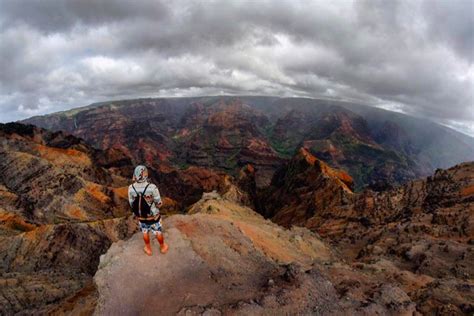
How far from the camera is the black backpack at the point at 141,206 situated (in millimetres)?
13172

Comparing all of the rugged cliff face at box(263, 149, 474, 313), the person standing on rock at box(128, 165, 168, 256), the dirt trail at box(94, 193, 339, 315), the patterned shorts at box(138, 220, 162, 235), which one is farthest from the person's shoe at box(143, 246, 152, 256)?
the rugged cliff face at box(263, 149, 474, 313)

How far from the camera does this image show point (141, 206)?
13367 millimetres

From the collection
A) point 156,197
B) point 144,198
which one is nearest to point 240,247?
point 156,197

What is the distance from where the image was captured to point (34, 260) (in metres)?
48.6

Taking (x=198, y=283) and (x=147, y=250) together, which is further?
(x=147, y=250)

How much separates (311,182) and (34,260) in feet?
271

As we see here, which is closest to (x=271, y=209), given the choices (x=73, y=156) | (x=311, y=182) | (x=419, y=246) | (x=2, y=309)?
(x=311, y=182)

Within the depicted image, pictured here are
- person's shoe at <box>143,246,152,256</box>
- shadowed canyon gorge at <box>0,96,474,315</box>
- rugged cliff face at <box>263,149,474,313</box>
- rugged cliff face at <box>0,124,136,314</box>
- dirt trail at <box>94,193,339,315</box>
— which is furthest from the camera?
rugged cliff face at <box>0,124,136,314</box>

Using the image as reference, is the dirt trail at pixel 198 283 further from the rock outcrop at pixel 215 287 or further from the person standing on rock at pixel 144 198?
the person standing on rock at pixel 144 198

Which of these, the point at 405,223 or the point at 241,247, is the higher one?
the point at 241,247

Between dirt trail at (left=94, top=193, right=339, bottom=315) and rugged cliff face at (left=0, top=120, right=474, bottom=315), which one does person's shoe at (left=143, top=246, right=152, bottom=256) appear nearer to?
dirt trail at (left=94, top=193, right=339, bottom=315)

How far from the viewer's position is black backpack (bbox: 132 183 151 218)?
13172 mm

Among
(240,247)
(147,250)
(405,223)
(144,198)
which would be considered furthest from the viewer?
(405,223)

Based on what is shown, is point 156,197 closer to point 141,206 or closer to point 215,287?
point 141,206
